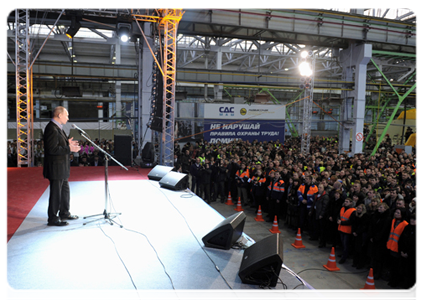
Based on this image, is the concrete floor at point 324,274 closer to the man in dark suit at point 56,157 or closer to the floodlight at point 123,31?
the man in dark suit at point 56,157

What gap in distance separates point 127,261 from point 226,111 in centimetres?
1844

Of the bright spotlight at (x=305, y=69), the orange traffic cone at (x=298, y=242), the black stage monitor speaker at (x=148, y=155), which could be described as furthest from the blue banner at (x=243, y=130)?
the orange traffic cone at (x=298, y=242)

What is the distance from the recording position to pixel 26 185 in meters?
7.29

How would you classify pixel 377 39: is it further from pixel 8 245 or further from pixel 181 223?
pixel 8 245

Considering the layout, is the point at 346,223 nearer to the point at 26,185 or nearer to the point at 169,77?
the point at 169,77

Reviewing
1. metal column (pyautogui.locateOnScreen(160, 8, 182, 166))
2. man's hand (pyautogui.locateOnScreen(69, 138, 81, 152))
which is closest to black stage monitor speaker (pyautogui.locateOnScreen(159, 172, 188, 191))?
man's hand (pyautogui.locateOnScreen(69, 138, 81, 152))

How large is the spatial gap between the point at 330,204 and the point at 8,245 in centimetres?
680

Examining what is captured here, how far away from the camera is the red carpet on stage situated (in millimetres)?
4843

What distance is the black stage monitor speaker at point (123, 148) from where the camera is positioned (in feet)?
34.4

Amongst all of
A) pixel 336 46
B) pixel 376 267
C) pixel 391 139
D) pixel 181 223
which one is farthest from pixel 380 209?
pixel 391 139

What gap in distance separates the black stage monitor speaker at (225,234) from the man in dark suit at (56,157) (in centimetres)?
215

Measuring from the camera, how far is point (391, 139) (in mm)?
27188

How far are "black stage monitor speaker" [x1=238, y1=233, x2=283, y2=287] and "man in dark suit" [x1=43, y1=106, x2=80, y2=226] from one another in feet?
8.84

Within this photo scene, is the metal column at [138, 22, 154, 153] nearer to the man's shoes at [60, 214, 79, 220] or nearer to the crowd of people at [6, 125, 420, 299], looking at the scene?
the crowd of people at [6, 125, 420, 299]
